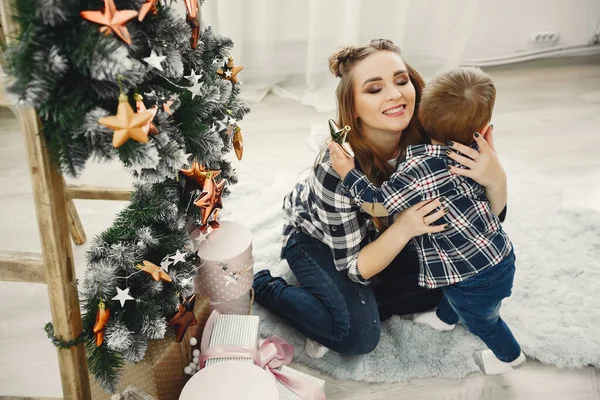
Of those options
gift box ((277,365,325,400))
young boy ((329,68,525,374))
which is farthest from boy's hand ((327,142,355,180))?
gift box ((277,365,325,400))

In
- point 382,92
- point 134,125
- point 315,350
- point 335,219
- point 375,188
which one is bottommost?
point 315,350

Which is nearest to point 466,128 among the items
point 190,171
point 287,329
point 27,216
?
point 190,171

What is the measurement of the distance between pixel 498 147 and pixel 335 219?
4.11ft

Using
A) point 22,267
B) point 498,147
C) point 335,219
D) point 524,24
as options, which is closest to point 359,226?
point 335,219

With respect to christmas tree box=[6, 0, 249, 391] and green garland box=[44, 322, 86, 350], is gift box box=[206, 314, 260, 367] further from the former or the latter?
green garland box=[44, 322, 86, 350]

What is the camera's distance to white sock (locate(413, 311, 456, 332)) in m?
1.48

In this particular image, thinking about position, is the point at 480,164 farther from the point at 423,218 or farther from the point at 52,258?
the point at 52,258

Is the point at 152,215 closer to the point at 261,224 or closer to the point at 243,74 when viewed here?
the point at 261,224

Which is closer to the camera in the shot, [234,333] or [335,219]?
[234,333]

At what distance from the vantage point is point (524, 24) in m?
2.98

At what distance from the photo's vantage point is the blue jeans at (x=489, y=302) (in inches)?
48.5

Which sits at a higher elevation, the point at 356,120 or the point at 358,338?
the point at 356,120

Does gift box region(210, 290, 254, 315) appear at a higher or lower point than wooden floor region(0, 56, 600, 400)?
higher

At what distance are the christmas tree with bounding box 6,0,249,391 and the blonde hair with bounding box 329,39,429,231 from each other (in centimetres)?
26
